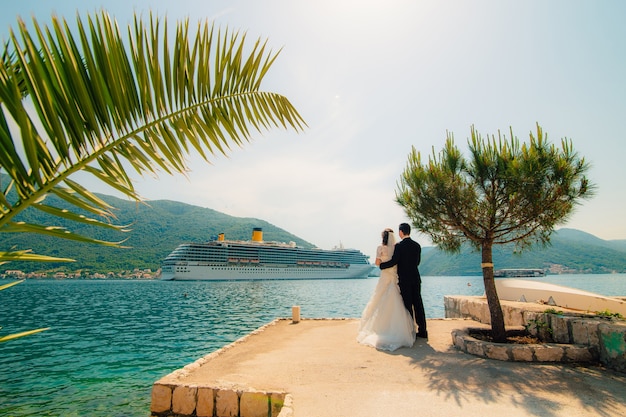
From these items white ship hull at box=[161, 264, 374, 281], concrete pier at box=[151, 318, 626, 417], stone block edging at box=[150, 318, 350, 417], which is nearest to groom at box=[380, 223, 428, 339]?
concrete pier at box=[151, 318, 626, 417]

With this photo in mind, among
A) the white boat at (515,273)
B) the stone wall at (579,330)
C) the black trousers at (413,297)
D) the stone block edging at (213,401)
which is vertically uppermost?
the black trousers at (413,297)

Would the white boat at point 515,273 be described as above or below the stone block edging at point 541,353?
below

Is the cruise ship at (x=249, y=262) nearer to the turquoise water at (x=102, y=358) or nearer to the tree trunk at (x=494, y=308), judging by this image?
the turquoise water at (x=102, y=358)

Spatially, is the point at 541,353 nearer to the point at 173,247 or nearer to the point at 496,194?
the point at 496,194

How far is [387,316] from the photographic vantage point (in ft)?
20.6

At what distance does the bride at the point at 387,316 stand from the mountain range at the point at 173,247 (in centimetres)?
7244

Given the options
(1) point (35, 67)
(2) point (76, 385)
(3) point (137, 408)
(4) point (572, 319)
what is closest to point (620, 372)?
(4) point (572, 319)

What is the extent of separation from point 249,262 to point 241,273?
2734mm

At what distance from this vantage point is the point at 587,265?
115812 millimetres

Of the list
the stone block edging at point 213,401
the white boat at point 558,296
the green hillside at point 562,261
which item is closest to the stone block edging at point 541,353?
the white boat at point 558,296

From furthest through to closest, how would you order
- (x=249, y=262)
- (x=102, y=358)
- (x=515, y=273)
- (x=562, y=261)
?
(x=562, y=261) → (x=515, y=273) → (x=249, y=262) → (x=102, y=358)

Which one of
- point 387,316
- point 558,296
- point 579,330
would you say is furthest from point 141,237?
point 579,330

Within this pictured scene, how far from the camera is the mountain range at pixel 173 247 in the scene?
88.4 m

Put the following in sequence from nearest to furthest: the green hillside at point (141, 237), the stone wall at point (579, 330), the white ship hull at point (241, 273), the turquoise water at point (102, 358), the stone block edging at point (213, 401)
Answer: the stone block edging at point (213, 401)
the stone wall at point (579, 330)
the turquoise water at point (102, 358)
the white ship hull at point (241, 273)
the green hillside at point (141, 237)
